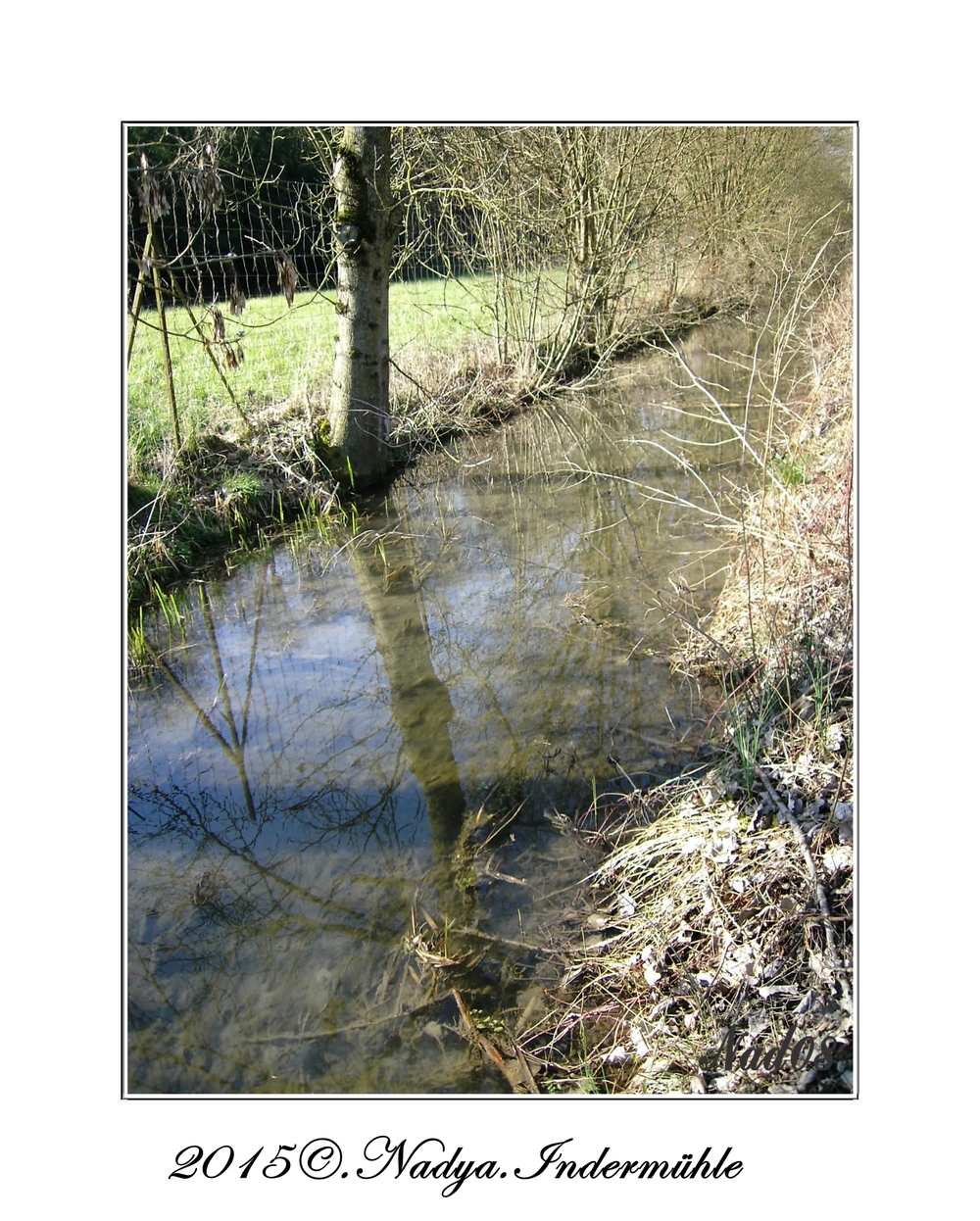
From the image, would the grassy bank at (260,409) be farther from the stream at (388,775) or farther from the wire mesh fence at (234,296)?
the stream at (388,775)

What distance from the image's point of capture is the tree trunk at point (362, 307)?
6977 mm

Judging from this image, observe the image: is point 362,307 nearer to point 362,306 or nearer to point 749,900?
point 362,306

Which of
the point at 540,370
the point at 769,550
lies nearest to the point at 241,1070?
the point at 769,550

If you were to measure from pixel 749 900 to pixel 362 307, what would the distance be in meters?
5.95

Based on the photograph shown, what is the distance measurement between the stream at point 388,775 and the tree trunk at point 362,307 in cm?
79

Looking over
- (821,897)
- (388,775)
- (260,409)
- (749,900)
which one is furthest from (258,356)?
(821,897)

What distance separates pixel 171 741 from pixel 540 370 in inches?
307

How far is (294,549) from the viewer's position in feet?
22.4

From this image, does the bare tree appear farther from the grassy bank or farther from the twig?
the twig

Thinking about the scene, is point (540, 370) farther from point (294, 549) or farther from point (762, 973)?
point (762, 973)

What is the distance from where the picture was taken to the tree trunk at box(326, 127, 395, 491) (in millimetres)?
6977

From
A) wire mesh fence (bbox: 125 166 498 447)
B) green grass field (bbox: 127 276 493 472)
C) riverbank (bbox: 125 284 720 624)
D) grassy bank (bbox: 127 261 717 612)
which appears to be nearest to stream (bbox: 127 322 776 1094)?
riverbank (bbox: 125 284 720 624)

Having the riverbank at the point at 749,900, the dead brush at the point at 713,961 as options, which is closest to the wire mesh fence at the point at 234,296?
the riverbank at the point at 749,900

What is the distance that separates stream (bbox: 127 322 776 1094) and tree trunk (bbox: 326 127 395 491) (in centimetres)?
79
